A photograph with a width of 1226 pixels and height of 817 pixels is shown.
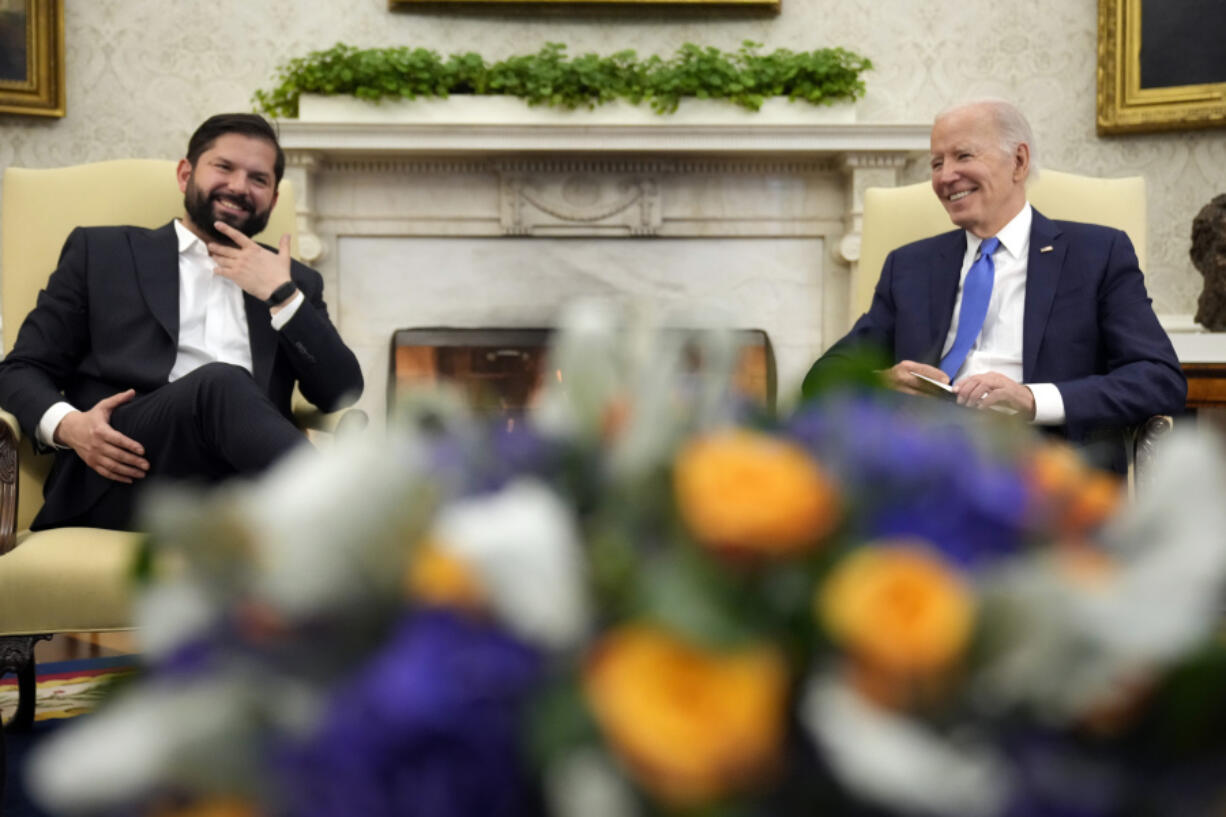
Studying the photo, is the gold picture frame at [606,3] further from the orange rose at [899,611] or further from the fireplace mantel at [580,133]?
the orange rose at [899,611]

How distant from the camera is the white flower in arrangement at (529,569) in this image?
11.7 inches

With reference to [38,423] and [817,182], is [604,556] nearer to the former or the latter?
[38,423]

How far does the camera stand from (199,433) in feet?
6.30

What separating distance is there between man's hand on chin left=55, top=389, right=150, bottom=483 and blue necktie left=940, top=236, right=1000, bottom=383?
5.67 feet

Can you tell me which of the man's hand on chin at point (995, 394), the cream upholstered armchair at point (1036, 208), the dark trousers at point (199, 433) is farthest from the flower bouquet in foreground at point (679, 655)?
the cream upholstered armchair at point (1036, 208)

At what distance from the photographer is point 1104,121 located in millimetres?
3994

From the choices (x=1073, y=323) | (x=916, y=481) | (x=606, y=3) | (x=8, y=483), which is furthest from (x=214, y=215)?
(x=916, y=481)

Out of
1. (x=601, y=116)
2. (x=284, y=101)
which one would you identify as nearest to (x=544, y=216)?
(x=601, y=116)

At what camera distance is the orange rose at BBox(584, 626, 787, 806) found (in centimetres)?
28

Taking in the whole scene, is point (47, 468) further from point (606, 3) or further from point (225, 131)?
point (606, 3)

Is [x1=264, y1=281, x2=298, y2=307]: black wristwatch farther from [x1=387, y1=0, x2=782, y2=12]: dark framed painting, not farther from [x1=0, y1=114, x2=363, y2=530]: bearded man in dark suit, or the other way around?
[x1=387, y1=0, x2=782, y2=12]: dark framed painting

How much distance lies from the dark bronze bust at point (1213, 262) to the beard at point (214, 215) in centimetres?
295

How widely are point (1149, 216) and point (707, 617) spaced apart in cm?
435

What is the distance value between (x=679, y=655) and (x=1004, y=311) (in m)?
2.31
